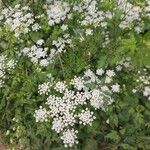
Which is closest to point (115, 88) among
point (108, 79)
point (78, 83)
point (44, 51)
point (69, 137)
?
point (108, 79)

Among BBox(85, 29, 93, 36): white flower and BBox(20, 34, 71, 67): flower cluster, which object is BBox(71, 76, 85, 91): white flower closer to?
BBox(20, 34, 71, 67): flower cluster

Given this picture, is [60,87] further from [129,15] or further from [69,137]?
[129,15]

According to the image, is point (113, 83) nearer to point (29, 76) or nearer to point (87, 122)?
point (87, 122)

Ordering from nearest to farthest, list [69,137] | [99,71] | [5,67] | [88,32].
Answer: [69,137]
[99,71]
[88,32]
[5,67]

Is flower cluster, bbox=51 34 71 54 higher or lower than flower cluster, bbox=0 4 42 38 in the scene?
lower

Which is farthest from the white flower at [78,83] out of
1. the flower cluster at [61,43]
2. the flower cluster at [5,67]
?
the flower cluster at [5,67]

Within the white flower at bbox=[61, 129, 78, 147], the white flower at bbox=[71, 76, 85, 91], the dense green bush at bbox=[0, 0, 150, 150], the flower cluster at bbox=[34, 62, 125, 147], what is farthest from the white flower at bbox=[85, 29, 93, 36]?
the white flower at bbox=[61, 129, 78, 147]
